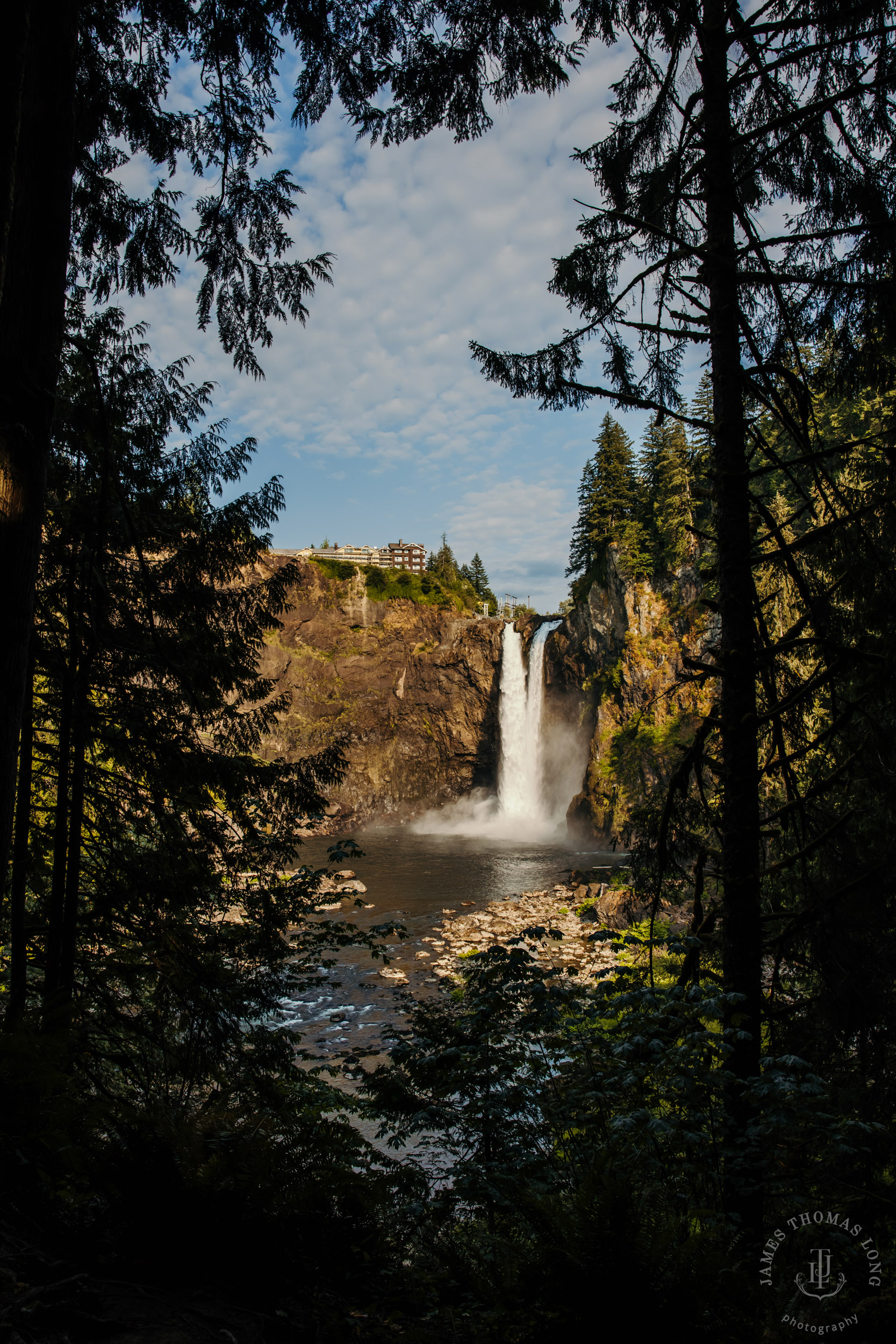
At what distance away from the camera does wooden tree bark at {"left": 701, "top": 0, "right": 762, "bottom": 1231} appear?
149 inches

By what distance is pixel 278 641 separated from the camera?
44375mm

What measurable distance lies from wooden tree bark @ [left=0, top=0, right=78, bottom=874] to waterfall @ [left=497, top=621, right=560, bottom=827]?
39885mm

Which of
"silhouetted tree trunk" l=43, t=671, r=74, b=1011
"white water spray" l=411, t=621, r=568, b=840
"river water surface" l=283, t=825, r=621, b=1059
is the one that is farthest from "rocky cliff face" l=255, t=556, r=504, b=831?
"silhouetted tree trunk" l=43, t=671, r=74, b=1011

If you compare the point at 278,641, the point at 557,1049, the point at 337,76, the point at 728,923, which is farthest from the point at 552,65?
the point at 278,641

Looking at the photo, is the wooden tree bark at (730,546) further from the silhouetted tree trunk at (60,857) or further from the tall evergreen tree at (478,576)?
the tall evergreen tree at (478,576)

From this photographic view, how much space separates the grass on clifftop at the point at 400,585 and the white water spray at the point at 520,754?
5.90 m

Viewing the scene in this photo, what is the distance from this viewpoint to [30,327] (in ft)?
7.16

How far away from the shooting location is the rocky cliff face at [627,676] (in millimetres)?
32594

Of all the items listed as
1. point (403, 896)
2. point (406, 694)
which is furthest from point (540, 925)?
point (406, 694)

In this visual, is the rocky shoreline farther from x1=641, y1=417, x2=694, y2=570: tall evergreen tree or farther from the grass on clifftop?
the grass on clifftop

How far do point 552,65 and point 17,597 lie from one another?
14.3ft

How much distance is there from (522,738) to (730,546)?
38847 mm

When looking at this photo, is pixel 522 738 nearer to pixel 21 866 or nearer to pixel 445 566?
pixel 445 566

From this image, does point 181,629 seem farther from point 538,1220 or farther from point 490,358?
point 538,1220
